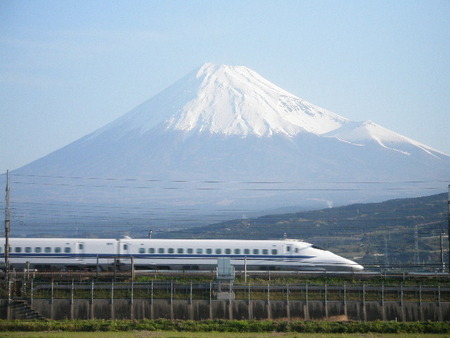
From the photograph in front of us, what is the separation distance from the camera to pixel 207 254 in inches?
2544

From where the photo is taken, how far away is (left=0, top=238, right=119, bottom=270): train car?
64.3 metres

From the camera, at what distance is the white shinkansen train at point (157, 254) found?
64.4 meters

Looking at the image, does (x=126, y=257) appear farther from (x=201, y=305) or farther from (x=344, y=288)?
(x=344, y=288)

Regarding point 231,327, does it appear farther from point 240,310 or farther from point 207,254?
point 207,254

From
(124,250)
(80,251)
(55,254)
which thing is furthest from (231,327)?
(55,254)

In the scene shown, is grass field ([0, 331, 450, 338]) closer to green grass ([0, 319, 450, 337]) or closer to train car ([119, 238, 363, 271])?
green grass ([0, 319, 450, 337])

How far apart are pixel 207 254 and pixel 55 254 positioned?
12359 mm

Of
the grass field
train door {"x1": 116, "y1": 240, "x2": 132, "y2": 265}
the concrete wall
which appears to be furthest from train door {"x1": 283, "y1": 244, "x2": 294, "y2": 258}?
the grass field

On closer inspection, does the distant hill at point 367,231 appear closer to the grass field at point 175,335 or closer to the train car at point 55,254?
the train car at point 55,254

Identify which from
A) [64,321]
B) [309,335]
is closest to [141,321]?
[64,321]

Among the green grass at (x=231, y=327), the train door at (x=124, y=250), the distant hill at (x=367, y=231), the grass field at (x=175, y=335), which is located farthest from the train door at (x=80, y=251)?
the distant hill at (x=367, y=231)

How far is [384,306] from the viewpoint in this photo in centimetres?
5194

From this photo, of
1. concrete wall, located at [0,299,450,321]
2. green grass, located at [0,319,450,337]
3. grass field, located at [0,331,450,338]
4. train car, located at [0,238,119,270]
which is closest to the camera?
grass field, located at [0,331,450,338]

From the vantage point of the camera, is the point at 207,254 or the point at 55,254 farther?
the point at 207,254
